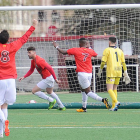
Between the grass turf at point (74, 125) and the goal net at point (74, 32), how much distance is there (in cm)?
312

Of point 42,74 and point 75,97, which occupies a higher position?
point 42,74

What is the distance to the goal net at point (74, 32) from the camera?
15.1 m

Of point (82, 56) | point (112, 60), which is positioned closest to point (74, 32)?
point (112, 60)

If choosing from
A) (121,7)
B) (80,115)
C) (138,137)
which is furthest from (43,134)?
(121,7)

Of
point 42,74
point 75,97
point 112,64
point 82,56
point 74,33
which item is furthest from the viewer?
point 74,33

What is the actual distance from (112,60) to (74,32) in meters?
5.49

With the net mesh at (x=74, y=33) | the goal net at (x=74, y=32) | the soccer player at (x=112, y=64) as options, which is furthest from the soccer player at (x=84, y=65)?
the net mesh at (x=74, y=33)

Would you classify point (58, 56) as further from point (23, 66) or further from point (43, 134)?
point (43, 134)

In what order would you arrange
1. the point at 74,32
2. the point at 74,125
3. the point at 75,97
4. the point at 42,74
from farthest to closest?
1. the point at 74,32
2. the point at 75,97
3. the point at 42,74
4. the point at 74,125

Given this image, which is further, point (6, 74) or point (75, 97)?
point (75, 97)

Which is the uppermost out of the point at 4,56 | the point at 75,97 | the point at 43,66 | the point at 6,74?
the point at 4,56

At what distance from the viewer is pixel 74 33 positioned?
18.1 meters

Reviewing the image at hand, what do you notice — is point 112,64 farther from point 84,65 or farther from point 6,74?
point 6,74

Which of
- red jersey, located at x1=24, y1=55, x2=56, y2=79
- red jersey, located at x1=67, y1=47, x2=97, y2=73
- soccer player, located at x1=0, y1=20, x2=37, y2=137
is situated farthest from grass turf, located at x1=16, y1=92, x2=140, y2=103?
soccer player, located at x1=0, y1=20, x2=37, y2=137
